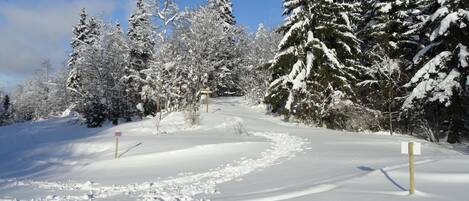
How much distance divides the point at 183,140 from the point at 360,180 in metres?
12.5

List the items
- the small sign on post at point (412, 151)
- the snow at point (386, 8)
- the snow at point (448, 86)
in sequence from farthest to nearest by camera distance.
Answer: the snow at point (386, 8)
the snow at point (448, 86)
the small sign on post at point (412, 151)

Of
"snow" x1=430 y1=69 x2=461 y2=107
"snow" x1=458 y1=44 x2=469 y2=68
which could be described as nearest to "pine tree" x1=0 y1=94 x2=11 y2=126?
"snow" x1=430 y1=69 x2=461 y2=107

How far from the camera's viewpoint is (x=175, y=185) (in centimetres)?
1338

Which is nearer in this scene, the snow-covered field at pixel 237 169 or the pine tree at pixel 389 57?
the snow-covered field at pixel 237 169

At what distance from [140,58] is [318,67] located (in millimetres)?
19407

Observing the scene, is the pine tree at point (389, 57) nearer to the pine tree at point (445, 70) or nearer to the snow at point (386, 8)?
the snow at point (386, 8)

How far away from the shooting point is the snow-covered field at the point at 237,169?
34.2ft

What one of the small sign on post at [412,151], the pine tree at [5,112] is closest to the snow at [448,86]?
the small sign on post at [412,151]

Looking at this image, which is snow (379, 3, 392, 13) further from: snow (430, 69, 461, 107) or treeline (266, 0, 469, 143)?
snow (430, 69, 461, 107)

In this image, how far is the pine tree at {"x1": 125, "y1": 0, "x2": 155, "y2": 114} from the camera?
40.5m

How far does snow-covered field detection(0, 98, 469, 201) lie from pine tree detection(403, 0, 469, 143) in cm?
263

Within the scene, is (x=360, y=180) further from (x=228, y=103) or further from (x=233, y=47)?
(x=233, y=47)

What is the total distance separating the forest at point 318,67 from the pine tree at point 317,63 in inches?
2.6

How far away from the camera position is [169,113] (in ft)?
119
